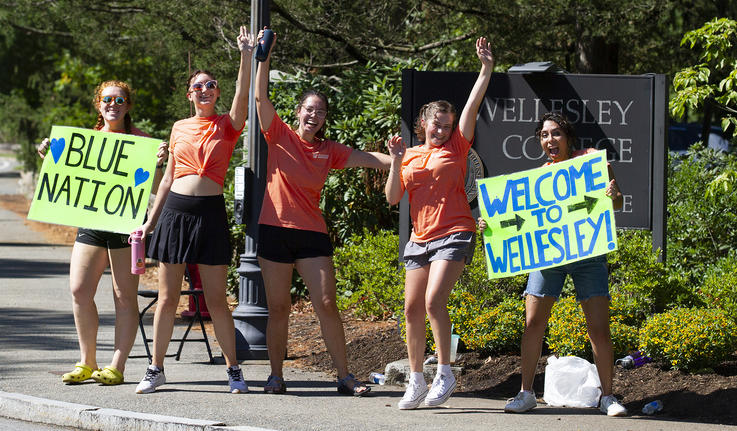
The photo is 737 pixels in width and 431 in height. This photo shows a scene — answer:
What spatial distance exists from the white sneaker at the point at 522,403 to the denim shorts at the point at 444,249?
2.91ft

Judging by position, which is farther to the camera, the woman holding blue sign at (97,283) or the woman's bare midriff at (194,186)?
the woman holding blue sign at (97,283)

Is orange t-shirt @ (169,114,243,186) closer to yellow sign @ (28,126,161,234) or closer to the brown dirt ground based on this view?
yellow sign @ (28,126,161,234)

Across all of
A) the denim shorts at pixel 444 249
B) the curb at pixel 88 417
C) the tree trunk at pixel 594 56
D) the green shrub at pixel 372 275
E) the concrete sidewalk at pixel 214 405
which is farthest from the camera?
the tree trunk at pixel 594 56

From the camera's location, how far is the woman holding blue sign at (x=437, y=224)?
6465 millimetres

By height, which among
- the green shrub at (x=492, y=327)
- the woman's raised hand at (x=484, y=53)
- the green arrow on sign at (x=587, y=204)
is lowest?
the green shrub at (x=492, y=327)

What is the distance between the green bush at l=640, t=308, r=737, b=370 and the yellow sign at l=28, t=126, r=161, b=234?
140 inches

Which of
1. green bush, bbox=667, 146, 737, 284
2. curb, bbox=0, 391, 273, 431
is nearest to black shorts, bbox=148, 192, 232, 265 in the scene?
curb, bbox=0, 391, 273, 431

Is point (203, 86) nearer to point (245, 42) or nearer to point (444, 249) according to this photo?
point (245, 42)

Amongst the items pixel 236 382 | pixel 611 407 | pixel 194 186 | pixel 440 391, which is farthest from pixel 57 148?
pixel 611 407

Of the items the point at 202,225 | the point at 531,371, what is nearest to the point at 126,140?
the point at 202,225

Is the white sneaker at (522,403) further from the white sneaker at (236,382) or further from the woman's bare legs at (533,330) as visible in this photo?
the white sneaker at (236,382)

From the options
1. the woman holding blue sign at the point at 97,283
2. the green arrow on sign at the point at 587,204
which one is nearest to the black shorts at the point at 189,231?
the woman holding blue sign at the point at 97,283

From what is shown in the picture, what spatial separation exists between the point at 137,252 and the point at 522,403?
A: 2687 millimetres

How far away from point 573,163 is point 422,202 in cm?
95
